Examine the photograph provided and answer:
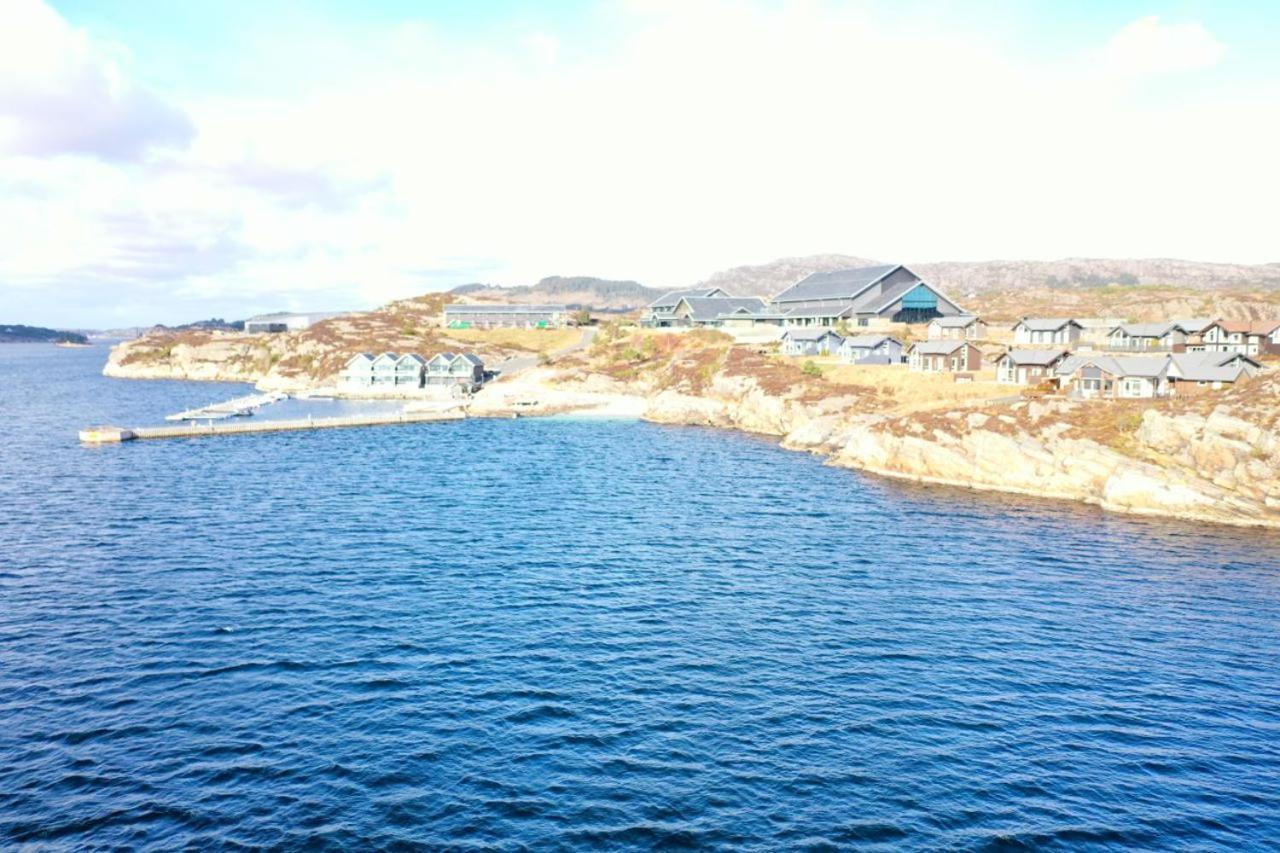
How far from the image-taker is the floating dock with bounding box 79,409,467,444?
387ft

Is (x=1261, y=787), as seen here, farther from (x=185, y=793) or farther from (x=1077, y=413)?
(x=1077, y=413)

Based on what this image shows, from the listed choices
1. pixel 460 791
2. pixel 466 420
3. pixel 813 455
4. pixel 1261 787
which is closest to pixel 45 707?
pixel 460 791

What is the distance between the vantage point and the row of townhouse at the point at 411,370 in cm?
18600

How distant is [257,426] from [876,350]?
350 feet

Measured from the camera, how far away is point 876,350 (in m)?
137

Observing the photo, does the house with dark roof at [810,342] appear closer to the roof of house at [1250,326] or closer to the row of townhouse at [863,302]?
the row of townhouse at [863,302]

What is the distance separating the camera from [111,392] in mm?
197875

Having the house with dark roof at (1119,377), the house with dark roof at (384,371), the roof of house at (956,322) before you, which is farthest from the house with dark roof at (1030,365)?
the house with dark roof at (384,371)

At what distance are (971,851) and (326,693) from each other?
3010cm

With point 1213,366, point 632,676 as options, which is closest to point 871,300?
point 1213,366

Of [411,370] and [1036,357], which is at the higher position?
[1036,357]

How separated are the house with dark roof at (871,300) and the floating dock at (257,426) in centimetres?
7952

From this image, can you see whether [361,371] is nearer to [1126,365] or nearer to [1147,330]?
[1126,365]

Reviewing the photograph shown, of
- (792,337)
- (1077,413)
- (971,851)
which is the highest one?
(792,337)
